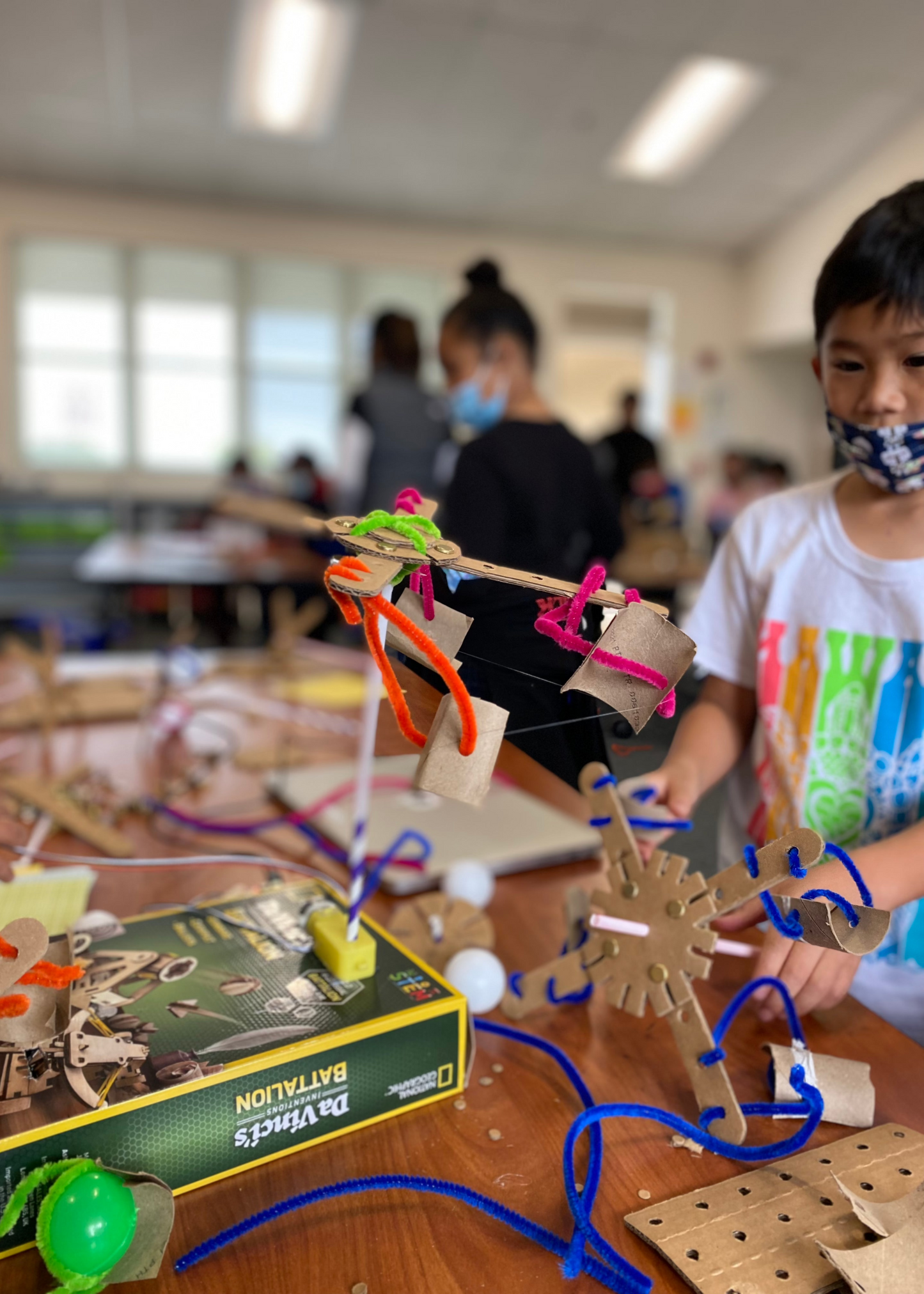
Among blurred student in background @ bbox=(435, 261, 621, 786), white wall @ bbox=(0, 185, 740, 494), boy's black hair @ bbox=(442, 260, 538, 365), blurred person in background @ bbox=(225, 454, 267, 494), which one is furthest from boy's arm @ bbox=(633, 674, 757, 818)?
white wall @ bbox=(0, 185, 740, 494)

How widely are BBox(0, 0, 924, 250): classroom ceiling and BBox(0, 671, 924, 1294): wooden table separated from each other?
330 cm

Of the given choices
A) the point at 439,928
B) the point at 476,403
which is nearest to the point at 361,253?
the point at 476,403

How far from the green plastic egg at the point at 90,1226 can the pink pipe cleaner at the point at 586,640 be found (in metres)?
0.30

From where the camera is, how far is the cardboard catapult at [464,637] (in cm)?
42

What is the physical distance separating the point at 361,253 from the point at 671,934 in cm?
661

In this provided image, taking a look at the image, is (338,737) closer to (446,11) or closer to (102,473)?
(446,11)

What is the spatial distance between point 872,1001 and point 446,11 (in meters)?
4.53

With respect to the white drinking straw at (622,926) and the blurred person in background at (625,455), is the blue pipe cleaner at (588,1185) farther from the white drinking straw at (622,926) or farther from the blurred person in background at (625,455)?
the blurred person in background at (625,455)

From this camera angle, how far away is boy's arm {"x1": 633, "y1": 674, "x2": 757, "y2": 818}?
66cm

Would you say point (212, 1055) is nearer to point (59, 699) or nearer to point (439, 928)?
point (439, 928)

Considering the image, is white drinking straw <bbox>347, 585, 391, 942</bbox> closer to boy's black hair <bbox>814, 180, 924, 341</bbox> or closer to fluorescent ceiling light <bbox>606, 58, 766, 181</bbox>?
boy's black hair <bbox>814, 180, 924, 341</bbox>

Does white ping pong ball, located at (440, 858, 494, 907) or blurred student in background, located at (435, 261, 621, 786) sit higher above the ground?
blurred student in background, located at (435, 261, 621, 786)

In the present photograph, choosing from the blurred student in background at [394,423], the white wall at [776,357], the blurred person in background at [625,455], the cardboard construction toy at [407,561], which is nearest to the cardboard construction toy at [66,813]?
the cardboard construction toy at [407,561]

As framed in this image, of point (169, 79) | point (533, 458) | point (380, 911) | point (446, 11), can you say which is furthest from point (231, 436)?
point (380, 911)
